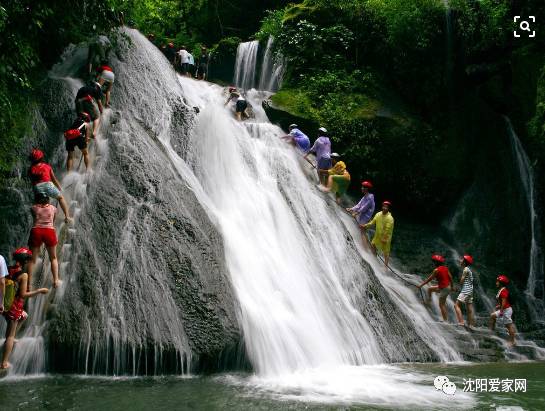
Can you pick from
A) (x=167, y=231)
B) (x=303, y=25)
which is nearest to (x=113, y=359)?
(x=167, y=231)

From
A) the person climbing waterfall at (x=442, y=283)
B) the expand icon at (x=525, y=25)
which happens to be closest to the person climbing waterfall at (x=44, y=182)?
the person climbing waterfall at (x=442, y=283)

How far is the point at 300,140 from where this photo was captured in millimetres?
14328

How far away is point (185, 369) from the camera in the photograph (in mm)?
6859

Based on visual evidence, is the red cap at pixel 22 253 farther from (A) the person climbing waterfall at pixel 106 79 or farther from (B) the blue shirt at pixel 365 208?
(B) the blue shirt at pixel 365 208

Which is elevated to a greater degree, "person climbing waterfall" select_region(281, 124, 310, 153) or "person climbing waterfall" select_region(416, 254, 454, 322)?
"person climbing waterfall" select_region(281, 124, 310, 153)

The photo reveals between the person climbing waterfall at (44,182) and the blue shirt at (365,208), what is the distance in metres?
7.19

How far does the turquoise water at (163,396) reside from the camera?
17.8 feet

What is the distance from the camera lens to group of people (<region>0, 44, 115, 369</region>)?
6.74 meters

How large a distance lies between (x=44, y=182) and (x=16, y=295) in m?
1.81

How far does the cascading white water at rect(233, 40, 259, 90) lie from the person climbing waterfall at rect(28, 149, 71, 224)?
11867mm

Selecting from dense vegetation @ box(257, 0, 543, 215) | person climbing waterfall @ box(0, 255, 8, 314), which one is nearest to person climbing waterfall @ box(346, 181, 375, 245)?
dense vegetation @ box(257, 0, 543, 215)

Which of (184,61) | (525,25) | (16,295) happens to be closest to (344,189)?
(525,25)

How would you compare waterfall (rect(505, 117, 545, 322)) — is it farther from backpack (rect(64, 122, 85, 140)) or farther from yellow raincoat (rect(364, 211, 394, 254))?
backpack (rect(64, 122, 85, 140))

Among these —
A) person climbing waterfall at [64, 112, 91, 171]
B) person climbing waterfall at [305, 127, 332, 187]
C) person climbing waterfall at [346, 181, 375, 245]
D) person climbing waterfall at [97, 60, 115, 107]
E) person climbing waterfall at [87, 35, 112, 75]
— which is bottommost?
person climbing waterfall at [346, 181, 375, 245]
